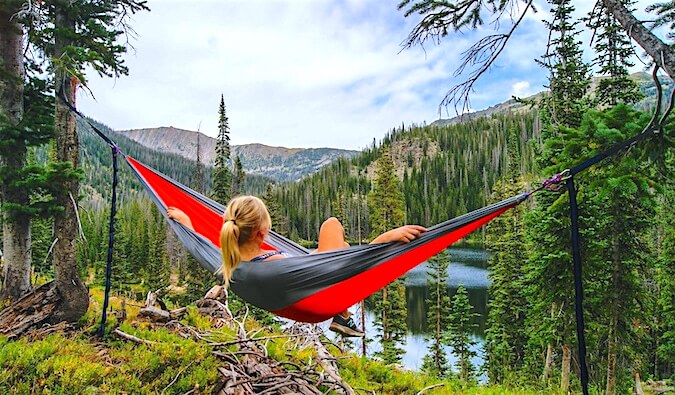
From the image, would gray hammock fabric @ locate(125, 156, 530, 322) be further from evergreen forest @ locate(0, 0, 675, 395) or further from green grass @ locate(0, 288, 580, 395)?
green grass @ locate(0, 288, 580, 395)

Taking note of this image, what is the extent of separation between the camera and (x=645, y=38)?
244cm

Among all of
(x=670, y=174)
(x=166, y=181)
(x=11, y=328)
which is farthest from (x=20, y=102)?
(x=670, y=174)

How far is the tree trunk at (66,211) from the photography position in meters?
3.69

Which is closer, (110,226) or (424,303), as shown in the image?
(110,226)

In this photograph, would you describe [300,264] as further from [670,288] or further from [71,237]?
[670,288]

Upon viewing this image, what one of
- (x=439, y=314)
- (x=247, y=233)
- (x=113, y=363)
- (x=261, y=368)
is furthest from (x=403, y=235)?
(x=439, y=314)

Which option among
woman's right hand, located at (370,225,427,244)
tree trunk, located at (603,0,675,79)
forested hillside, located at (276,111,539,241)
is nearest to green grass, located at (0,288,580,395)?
woman's right hand, located at (370,225,427,244)

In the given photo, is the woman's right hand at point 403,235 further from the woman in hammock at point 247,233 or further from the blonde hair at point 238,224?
the blonde hair at point 238,224

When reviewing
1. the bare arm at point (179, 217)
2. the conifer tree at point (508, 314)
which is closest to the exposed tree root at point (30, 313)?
the bare arm at point (179, 217)

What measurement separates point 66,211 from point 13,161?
895 mm

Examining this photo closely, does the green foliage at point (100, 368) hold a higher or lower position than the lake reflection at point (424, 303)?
higher

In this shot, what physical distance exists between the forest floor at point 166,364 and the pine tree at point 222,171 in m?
10.8

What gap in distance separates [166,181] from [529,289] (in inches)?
291

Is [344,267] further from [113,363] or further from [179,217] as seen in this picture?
[113,363]
